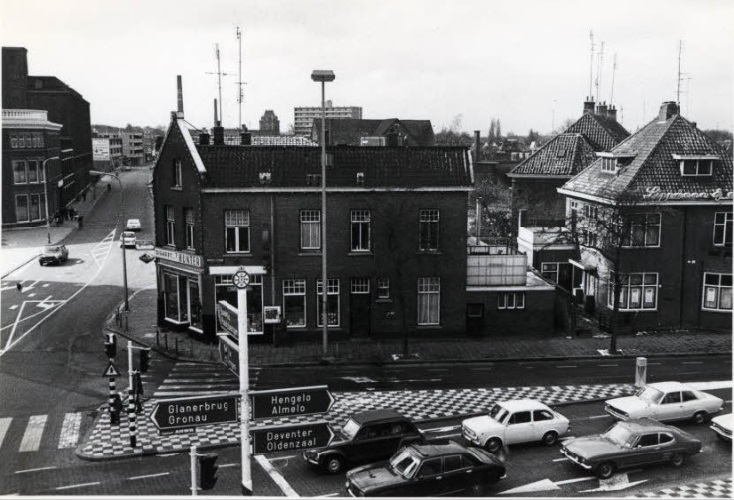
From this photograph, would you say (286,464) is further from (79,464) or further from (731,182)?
(731,182)

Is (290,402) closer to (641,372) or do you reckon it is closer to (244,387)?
(244,387)

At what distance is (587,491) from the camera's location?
22625 millimetres

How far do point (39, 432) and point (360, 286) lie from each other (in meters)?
18.3

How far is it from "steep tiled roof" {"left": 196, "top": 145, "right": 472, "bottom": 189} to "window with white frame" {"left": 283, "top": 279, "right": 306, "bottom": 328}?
17.5ft

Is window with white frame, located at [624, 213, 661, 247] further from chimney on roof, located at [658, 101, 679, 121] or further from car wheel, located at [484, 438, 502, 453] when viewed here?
car wheel, located at [484, 438, 502, 453]

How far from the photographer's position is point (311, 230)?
40719mm

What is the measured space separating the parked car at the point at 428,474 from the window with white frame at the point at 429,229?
1949 centimetres

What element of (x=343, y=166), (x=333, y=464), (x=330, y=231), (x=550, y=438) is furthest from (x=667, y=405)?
(x=343, y=166)

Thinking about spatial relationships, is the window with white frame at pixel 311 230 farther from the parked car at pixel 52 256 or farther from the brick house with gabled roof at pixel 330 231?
the parked car at pixel 52 256

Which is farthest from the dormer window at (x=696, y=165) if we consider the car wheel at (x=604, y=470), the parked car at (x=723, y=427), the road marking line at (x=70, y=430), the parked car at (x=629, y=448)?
the road marking line at (x=70, y=430)

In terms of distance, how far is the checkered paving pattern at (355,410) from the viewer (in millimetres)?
26672

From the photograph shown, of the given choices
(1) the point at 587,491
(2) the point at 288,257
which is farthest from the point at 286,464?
(2) the point at 288,257

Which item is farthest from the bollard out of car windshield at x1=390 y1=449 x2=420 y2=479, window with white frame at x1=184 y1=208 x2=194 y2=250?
window with white frame at x1=184 y1=208 x2=194 y2=250

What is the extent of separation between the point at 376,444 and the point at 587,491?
6.73 metres
